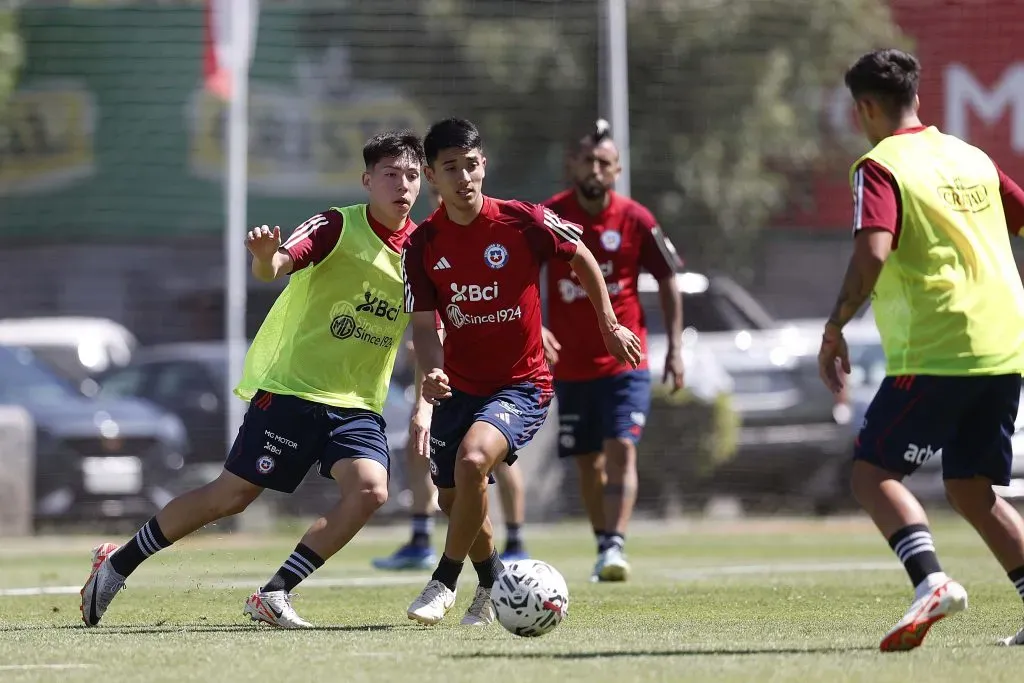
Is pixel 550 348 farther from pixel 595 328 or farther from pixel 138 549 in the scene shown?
pixel 138 549

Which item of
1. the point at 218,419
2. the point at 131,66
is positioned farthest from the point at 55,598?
the point at 131,66

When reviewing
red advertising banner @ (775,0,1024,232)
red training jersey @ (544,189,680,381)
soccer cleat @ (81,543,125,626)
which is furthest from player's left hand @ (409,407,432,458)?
red advertising banner @ (775,0,1024,232)

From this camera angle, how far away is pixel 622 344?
7.33 m

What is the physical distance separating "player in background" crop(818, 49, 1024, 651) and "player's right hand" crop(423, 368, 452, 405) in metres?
1.48

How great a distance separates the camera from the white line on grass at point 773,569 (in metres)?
10.9

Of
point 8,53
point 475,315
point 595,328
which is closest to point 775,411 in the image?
point 595,328

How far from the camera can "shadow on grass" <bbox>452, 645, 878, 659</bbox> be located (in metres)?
6.19

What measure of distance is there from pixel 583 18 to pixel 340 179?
4599mm

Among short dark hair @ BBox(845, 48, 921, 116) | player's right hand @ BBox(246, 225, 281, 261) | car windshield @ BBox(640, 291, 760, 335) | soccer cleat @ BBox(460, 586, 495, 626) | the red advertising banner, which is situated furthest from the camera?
the red advertising banner

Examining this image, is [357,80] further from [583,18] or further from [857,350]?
[857,350]

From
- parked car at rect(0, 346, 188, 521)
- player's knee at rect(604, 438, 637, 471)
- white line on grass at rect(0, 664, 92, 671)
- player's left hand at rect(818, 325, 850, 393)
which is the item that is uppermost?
player's left hand at rect(818, 325, 850, 393)

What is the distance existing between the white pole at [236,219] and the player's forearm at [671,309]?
23.2ft

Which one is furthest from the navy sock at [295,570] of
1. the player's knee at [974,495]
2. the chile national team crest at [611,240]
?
the chile national team crest at [611,240]

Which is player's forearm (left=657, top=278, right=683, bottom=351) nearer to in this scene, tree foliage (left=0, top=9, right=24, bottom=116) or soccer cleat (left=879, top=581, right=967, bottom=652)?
soccer cleat (left=879, top=581, right=967, bottom=652)
